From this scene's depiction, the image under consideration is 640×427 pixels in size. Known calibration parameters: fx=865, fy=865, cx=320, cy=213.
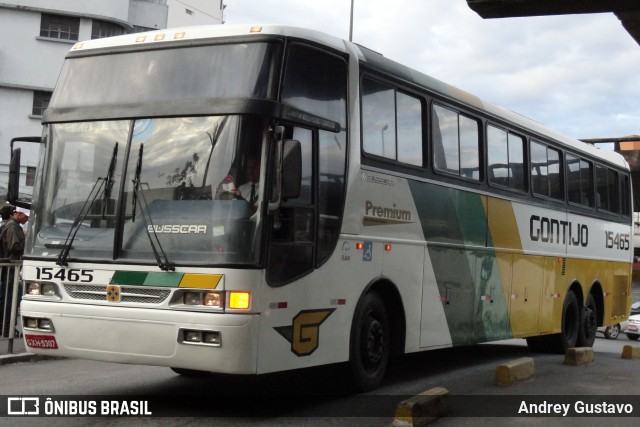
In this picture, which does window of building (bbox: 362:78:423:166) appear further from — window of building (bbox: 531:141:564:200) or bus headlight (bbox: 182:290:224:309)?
window of building (bbox: 531:141:564:200)

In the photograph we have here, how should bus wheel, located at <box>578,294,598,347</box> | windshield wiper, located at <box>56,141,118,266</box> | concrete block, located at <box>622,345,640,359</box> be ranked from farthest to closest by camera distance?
bus wheel, located at <box>578,294,598,347</box> < concrete block, located at <box>622,345,640,359</box> < windshield wiper, located at <box>56,141,118,266</box>

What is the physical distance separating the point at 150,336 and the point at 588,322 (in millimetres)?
10497

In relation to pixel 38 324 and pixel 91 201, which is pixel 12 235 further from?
pixel 91 201

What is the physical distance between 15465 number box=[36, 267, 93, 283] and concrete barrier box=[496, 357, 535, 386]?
492cm

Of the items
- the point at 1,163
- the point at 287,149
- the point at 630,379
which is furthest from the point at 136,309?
the point at 1,163

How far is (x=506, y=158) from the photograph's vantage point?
41.0ft

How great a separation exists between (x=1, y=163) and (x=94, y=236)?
32319mm

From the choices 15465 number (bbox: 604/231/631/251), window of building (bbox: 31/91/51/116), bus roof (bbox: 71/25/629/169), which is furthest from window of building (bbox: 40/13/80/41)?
bus roof (bbox: 71/25/629/169)

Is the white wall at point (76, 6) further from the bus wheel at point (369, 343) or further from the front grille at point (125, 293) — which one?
the front grille at point (125, 293)

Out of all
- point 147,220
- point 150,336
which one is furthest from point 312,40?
point 150,336

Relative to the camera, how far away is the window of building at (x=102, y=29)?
38.6 meters

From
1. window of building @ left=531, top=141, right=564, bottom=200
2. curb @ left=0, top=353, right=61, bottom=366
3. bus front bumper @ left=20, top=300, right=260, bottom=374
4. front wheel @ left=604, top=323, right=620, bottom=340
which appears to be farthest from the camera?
front wheel @ left=604, top=323, right=620, bottom=340

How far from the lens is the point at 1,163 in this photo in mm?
37656

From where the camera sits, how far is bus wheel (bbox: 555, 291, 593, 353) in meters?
14.8
